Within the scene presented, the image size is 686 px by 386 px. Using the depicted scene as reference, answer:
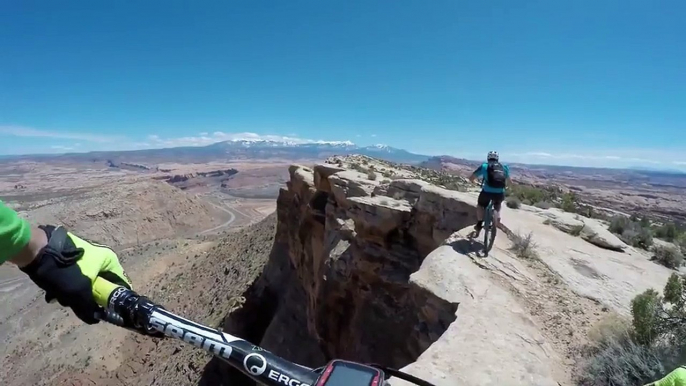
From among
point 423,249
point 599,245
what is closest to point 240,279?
point 423,249

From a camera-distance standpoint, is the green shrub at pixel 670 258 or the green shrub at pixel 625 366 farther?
the green shrub at pixel 670 258

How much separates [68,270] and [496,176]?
786 centimetres

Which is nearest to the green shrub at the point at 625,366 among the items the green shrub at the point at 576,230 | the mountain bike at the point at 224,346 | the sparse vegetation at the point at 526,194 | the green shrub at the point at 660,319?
the green shrub at the point at 660,319

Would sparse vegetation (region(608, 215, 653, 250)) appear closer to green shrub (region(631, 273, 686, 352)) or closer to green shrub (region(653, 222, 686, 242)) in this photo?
green shrub (region(653, 222, 686, 242))

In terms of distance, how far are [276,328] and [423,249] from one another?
9632mm

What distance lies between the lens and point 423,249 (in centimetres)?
1098

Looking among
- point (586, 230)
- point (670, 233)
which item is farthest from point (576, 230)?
point (670, 233)

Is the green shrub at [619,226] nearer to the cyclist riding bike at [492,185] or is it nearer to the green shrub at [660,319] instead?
the cyclist riding bike at [492,185]

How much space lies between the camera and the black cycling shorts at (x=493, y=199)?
26.7ft

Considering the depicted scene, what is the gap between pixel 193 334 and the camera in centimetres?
211

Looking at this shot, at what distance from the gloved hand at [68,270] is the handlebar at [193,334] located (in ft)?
0.21

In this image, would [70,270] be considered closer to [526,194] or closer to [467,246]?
[467,246]

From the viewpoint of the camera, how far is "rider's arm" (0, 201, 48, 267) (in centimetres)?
157

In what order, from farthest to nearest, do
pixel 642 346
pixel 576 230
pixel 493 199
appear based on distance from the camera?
pixel 576 230
pixel 493 199
pixel 642 346
